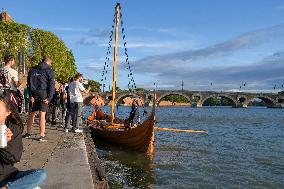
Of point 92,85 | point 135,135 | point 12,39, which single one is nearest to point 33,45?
point 12,39

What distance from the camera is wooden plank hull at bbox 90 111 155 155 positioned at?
17328mm

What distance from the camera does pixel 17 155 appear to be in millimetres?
4246

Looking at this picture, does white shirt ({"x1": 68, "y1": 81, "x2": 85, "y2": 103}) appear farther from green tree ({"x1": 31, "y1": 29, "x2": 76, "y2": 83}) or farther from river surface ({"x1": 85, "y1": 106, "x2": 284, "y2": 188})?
green tree ({"x1": 31, "y1": 29, "x2": 76, "y2": 83})

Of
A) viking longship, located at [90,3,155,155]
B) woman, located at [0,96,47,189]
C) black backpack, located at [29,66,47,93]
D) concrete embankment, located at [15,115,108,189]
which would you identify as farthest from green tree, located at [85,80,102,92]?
woman, located at [0,96,47,189]

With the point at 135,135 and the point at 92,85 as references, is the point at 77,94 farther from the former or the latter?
the point at 135,135

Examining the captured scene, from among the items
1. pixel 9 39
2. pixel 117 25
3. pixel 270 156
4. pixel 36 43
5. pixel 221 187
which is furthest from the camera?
pixel 36 43

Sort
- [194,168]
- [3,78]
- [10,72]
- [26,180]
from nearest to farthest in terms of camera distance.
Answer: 1. [26,180]
2. [3,78]
3. [10,72]
4. [194,168]

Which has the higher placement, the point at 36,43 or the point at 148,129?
the point at 36,43

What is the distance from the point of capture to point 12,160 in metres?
4.23

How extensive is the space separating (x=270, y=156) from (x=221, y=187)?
8.51 metres

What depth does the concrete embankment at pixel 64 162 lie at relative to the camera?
5.86 metres

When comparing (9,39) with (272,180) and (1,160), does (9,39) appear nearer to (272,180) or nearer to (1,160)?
(272,180)

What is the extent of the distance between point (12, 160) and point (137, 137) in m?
14.1

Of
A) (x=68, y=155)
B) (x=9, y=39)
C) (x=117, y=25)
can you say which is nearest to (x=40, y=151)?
(x=68, y=155)
